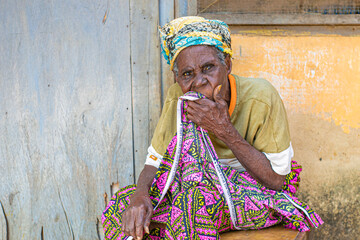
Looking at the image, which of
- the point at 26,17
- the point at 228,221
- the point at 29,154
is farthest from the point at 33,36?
the point at 228,221

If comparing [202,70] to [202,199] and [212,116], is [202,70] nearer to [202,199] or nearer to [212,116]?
[212,116]

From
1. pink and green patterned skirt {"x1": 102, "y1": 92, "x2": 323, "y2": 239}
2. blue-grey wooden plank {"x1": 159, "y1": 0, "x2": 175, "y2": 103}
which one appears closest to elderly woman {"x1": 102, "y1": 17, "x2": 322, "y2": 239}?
pink and green patterned skirt {"x1": 102, "y1": 92, "x2": 323, "y2": 239}

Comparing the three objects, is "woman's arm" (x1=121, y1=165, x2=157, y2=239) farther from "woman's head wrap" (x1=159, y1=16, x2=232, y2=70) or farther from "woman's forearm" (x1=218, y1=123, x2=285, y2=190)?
"woman's head wrap" (x1=159, y1=16, x2=232, y2=70)

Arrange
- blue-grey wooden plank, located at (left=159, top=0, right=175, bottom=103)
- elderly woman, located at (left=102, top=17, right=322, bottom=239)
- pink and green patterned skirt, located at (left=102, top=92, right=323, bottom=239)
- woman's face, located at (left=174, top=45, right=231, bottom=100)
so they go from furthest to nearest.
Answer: blue-grey wooden plank, located at (left=159, top=0, right=175, bottom=103) < woman's face, located at (left=174, top=45, right=231, bottom=100) < elderly woman, located at (left=102, top=17, right=322, bottom=239) < pink and green patterned skirt, located at (left=102, top=92, right=323, bottom=239)

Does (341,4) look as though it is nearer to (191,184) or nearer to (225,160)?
(225,160)

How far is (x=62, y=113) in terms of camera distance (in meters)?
3.02

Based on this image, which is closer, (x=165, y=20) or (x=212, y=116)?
(x=212, y=116)

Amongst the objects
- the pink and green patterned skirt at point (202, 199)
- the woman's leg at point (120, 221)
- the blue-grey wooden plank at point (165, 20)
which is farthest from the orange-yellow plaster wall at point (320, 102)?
the woman's leg at point (120, 221)

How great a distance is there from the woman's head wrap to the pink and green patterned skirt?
31 cm

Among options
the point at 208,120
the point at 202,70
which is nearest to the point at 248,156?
the point at 208,120

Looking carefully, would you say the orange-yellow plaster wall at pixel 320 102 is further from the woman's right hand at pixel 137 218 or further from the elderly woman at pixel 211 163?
the woman's right hand at pixel 137 218

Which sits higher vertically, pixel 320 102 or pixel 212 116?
pixel 212 116

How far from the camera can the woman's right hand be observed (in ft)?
6.56

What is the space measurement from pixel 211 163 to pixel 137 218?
470 millimetres
